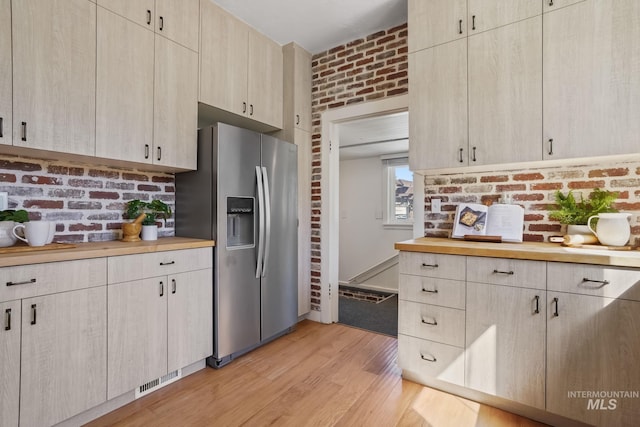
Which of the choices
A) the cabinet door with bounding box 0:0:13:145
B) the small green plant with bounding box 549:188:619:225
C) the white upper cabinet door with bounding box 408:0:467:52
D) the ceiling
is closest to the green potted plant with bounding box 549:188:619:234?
the small green plant with bounding box 549:188:619:225

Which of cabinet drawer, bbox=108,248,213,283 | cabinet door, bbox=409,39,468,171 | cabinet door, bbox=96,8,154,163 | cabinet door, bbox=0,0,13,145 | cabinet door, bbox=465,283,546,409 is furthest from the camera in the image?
cabinet door, bbox=409,39,468,171

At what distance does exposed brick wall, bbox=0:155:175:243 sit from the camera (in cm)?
177

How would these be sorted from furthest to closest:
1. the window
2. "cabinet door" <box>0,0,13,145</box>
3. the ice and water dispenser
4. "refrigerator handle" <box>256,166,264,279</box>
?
the window
"refrigerator handle" <box>256,166,264,279</box>
the ice and water dispenser
"cabinet door" <box>0,0,13,145</box>

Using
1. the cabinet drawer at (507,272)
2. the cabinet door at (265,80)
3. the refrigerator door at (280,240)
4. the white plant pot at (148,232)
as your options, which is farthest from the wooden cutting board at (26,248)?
the cabinet drawer at (507,272)

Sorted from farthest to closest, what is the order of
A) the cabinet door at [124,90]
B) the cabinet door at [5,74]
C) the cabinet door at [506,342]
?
1. the cabinet door at [124,90]
2. the cabinet door at [506,342]
3. the cabinet door at [5,74]

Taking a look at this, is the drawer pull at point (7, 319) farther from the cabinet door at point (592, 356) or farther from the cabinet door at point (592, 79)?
the cabinet door at point (592, 79)

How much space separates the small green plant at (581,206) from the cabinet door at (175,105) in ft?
8.58

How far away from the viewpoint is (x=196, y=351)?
2.11 m

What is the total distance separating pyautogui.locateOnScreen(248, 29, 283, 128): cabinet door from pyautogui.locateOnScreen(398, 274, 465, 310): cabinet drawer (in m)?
1.95

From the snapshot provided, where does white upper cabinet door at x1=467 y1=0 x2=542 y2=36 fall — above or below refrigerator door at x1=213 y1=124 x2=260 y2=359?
above

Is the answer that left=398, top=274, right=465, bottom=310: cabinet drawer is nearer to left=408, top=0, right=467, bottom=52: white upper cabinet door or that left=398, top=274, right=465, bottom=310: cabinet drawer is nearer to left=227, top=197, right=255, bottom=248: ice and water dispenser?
left=227, top=197, right=255, bottom=248: ice and water dispenser

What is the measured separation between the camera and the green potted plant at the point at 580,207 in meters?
1.85

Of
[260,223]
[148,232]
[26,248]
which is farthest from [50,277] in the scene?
[260,223]

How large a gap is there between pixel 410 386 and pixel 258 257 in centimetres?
145
